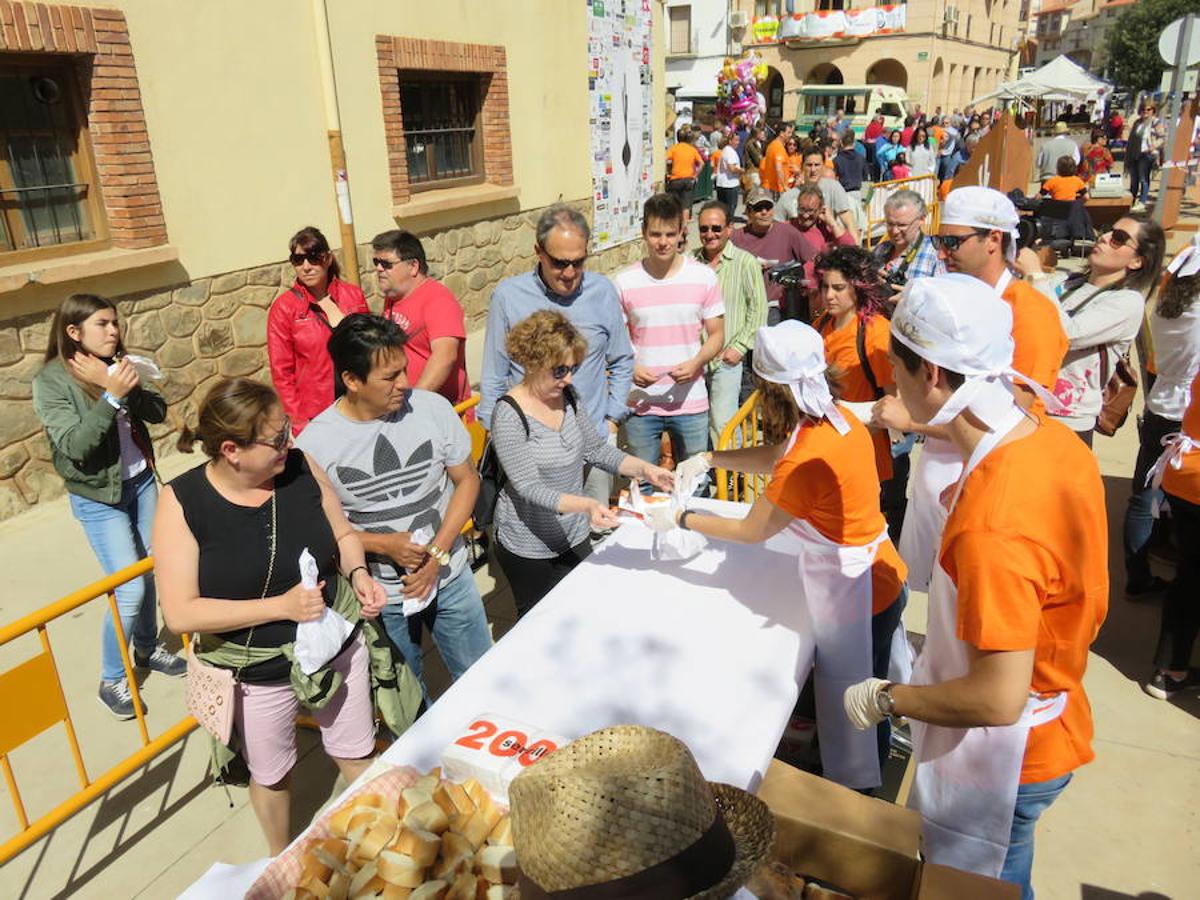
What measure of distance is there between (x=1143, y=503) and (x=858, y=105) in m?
38.6

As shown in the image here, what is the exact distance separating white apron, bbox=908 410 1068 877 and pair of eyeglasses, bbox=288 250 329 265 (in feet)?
12.0

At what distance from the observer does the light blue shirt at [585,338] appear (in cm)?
402

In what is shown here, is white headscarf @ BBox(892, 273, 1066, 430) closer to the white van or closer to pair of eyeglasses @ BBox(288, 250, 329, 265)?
pair of eyeglasses @ BBox(288, 250, 329, 265)

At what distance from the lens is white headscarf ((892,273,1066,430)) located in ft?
6.20

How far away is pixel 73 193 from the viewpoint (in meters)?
6.04

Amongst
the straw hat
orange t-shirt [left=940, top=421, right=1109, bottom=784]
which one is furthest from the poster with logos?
the straw hat

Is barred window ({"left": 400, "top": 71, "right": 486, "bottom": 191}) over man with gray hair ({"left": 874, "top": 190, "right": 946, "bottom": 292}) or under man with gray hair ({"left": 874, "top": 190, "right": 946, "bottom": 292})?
over

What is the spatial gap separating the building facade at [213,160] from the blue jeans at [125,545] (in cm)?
243

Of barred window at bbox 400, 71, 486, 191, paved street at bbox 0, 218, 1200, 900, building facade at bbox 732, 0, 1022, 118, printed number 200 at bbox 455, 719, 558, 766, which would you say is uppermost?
building facade at bbox 732, 0, 1022, 118

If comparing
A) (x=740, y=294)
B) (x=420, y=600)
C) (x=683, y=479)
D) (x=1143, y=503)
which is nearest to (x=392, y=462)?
(x=420, y=600)

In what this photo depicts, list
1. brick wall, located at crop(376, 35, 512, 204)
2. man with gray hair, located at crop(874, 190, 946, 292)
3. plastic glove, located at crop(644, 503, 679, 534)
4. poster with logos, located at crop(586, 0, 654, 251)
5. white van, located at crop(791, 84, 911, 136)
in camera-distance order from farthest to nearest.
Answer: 1. white van, located at crop(791, 84, 911, 136)
2. poster with logos, located at crop(586, 0, 654, 251)
3. brick wall, located at crop(376, 35, 512, 204)
4. man with gray hair, located at crop(874, 190, 946, 292)
5. plastic glove, located at crop(644, 503, 679, 534)

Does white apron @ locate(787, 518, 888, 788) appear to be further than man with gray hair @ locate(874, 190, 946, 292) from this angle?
No

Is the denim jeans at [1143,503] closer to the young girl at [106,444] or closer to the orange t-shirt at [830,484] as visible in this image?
the orange t-shirt at [830,484]

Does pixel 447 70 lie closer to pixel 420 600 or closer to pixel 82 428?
pixel 82 428
